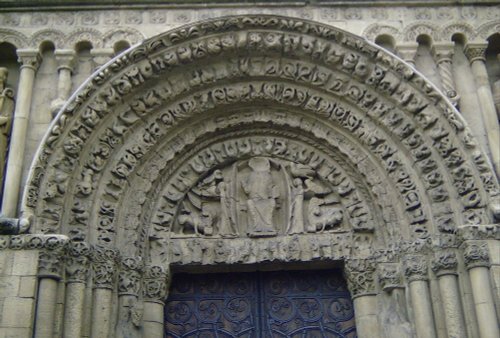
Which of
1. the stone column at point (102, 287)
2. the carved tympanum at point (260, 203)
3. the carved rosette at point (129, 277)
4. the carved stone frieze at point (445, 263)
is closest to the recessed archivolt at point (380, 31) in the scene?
the carved tympanum at point (260, 203)

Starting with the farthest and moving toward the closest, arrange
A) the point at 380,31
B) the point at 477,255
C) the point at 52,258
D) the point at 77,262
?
the point at 380,31 < the point at 77,262 < the point at 477,255 < the point at 52,258

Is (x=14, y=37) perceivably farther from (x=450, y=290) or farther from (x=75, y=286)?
(x=450, y=290)

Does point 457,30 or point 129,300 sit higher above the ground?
point 457,30

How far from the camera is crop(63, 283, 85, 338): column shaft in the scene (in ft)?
22.2

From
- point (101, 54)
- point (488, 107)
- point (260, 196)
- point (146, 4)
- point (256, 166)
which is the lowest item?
point (260, 196)

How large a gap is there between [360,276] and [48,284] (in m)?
3.75

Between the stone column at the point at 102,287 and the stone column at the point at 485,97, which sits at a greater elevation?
the stone column at the point at 485,97

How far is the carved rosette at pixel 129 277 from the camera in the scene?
7430mm

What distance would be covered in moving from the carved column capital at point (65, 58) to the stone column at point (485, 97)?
5179 millimetres

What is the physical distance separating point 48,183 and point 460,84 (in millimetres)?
5343

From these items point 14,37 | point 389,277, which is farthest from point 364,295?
point 14,37

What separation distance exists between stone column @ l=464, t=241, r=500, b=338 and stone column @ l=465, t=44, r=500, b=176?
3.48ft

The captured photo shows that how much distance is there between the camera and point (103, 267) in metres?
7.25

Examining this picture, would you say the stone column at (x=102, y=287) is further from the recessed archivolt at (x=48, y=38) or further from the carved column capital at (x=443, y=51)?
the carved column capital at (x=443, y=51)
